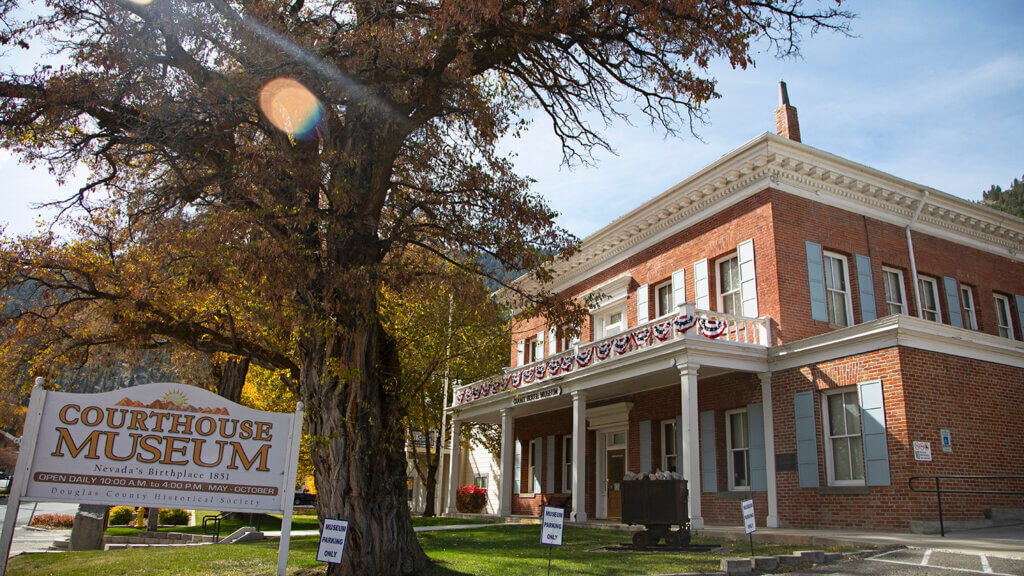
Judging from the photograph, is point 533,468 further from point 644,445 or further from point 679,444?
point 679,444

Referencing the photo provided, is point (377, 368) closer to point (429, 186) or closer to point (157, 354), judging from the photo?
point (429, 186)

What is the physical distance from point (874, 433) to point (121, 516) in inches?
1014

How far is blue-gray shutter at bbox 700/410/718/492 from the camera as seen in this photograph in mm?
18156

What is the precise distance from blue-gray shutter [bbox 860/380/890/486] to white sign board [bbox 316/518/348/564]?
11.3 meters

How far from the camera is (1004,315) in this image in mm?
22078

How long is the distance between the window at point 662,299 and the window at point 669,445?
339 centimetres

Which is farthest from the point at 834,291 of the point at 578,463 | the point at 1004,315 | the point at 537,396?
the point at 537,396

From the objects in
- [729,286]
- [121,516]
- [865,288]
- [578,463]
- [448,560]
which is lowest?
[121,516]

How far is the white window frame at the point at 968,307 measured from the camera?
20844 mm

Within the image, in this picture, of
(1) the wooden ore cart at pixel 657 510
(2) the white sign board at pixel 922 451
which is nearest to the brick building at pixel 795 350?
(2) the white sign board at pixel 922 451

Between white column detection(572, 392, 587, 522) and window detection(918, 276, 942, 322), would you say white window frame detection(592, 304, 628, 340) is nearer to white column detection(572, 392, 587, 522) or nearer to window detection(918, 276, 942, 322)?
white column detection(572, 392, 587, 522)

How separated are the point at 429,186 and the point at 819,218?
1101 cm

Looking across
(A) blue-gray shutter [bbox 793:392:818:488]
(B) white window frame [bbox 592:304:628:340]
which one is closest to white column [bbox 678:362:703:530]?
(A) blue-gray shutter [bbox 793:392:818:488]

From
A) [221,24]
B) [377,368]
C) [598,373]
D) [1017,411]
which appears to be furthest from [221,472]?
[1017,411]
